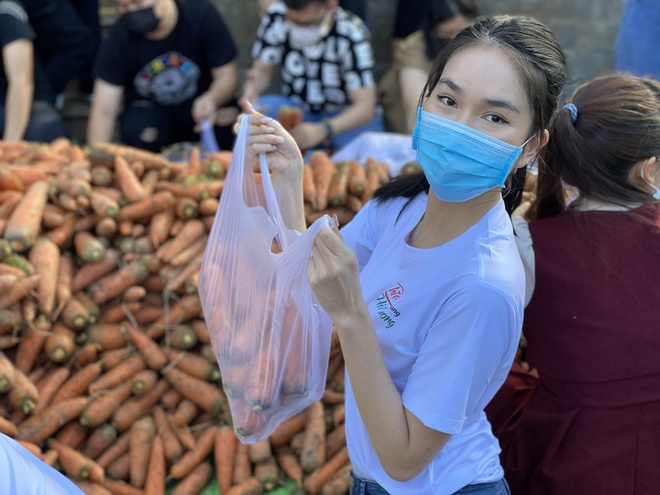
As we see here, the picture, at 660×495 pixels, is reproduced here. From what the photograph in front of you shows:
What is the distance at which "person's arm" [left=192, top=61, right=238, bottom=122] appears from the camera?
4180 mm

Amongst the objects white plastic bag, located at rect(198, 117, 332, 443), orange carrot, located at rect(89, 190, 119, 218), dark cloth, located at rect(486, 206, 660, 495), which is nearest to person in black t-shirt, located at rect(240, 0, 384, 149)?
orange carrot, located at rect(89, 190, 119, 218)

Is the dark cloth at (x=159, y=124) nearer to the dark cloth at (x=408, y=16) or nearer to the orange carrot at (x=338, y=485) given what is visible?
the dark cloth at (x=408, y=16)

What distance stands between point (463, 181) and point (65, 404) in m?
1.68

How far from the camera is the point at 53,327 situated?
2.50 m

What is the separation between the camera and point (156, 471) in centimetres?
235

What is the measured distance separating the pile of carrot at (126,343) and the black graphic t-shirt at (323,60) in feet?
4.40

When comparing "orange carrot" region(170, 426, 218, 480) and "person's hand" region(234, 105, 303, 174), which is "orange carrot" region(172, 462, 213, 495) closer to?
"orange carrot" region(170, 426, 218, 480)

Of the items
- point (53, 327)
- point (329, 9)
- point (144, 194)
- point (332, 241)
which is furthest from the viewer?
point (329, 9)

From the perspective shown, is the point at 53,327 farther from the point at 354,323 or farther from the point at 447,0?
the point at 447,0

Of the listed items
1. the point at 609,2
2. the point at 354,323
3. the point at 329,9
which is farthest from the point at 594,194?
the point at 609,2

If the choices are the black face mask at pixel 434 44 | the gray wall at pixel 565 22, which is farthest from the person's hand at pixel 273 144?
the gray wall at pixel 565 22

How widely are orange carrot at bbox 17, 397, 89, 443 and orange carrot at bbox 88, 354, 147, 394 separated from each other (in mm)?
75

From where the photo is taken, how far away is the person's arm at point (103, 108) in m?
4.29

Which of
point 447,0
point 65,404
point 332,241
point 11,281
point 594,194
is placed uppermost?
point 332,241
